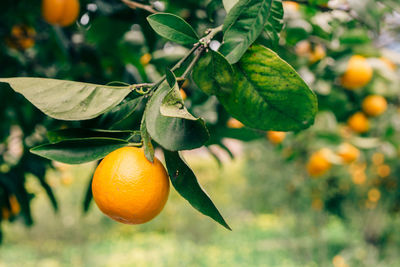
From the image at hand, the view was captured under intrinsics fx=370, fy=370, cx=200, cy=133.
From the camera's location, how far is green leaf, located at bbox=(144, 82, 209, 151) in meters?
0.30

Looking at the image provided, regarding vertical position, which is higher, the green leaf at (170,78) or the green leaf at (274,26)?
the green leaf at (274,26)

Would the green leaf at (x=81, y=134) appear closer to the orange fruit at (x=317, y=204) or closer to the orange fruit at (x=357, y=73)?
the orange fruit at (x=357, y=73)

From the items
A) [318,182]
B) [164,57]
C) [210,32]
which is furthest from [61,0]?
[318,182]

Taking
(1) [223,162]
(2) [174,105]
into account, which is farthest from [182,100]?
(1) [223,162]

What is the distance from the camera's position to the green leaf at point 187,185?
32 cm

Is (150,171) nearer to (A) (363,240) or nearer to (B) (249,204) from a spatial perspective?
(A) (363,240)

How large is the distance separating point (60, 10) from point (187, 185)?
0.61 metres

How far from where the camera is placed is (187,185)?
13.2 inches

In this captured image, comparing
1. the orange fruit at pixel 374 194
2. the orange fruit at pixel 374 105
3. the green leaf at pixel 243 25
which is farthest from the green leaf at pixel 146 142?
the orange fruit at pixel 374 194

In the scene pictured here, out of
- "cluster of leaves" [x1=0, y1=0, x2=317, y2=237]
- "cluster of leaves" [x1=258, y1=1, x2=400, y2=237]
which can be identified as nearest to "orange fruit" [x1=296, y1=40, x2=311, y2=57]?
"cluster of leaves" [x1=258, y1=1, x2=400, y2=237]

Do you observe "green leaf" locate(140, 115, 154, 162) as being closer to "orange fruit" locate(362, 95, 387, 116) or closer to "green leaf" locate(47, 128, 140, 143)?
"green leaf" locate(47, 128, 140, 143)

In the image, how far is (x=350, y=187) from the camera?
3.64m

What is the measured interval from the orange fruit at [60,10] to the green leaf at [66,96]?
0.53 metres

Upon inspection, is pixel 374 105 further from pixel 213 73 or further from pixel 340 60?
pixel 213 73
